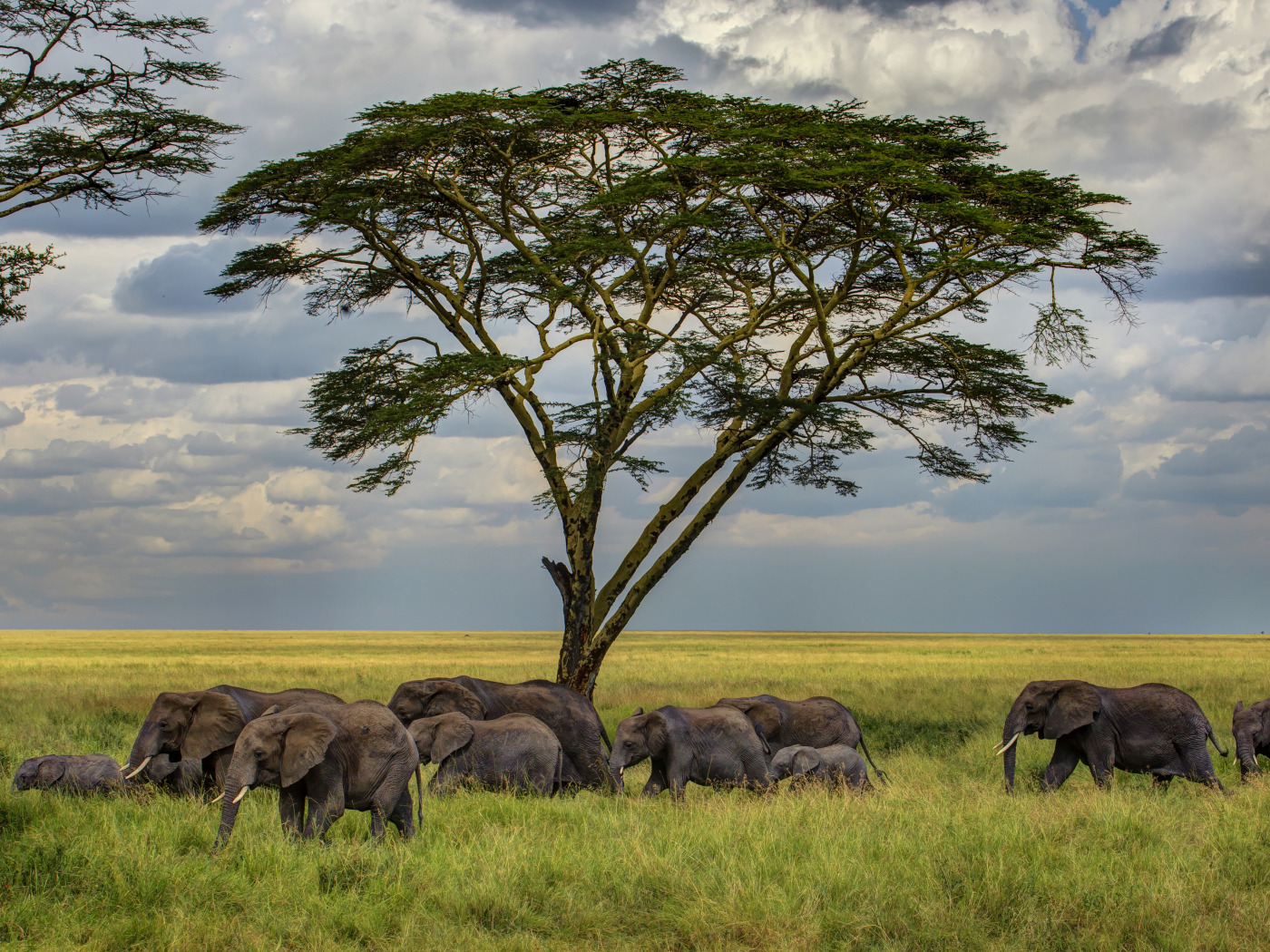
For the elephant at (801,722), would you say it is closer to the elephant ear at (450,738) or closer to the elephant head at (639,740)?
the elephant head at (639,740)

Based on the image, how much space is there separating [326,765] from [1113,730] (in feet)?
27.6

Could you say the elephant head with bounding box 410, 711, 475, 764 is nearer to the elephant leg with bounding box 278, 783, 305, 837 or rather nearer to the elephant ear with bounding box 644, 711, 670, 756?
the elephant ear with bounding box 644, 711, 670, 756

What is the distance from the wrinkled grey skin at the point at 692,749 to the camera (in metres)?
11.9

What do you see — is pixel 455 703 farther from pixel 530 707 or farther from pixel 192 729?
pixel 192 729

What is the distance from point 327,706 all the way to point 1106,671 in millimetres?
33626

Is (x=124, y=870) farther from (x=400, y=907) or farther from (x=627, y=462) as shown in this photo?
(x=627, y=462)

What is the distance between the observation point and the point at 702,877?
313 inches

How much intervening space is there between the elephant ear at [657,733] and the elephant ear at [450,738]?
5.84 ft

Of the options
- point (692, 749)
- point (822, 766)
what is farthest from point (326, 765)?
point (822, 766)

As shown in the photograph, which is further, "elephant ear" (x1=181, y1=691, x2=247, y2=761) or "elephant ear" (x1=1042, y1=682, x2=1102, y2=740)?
"elephant ear" (x1=1042, y1=682, x2=1102, y2=740)

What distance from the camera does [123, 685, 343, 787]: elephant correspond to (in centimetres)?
1019

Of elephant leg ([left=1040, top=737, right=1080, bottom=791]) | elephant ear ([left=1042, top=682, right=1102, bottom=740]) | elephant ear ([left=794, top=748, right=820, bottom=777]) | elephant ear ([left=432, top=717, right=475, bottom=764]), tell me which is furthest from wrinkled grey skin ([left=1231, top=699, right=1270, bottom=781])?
elephant ear ([left=432, top=717, right=475, bottom=764])

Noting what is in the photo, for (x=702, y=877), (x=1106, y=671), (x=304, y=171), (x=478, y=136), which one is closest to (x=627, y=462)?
(x=478, y=136)

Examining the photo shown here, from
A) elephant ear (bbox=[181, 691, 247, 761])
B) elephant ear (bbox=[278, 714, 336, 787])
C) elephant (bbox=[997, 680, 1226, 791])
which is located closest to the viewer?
elephant ear (bbox=[278, 714, 336, 787])
